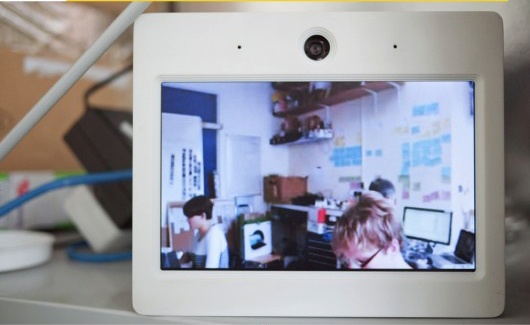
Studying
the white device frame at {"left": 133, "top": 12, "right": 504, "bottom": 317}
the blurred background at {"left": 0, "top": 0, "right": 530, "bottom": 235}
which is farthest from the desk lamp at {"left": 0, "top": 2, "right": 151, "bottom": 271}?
the blurred background at {"left": 0, "top": 0, "right": 530, "bottom": 235}

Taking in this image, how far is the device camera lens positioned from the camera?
1.15 feet

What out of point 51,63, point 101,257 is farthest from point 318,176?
point 51,63

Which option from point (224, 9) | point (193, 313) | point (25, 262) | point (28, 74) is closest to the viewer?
point (193, 313)

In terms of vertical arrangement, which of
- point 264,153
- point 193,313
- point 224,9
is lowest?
point 193,313

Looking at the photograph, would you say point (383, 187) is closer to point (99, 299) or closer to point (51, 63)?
point (99, 299)

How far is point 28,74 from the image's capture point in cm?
78

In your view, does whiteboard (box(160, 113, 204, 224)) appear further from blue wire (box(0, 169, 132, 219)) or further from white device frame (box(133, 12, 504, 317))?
blue wire (box(0, 169, 132, 219))

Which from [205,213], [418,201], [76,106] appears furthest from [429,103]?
[76,106]

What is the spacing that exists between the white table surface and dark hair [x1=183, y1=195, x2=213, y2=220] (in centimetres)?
9

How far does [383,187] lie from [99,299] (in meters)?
0.28

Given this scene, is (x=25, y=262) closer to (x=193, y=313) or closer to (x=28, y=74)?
(x=193, y=313)

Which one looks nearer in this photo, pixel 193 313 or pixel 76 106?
pixel 193 313

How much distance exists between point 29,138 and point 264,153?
63cm

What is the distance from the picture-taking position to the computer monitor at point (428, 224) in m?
0.34
